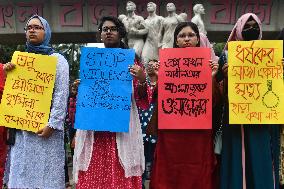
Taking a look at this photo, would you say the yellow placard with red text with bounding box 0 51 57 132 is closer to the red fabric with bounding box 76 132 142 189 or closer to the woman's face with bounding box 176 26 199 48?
the red fabric with bounding box 76 132 142 189

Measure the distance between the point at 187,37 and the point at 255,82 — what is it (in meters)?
0.60

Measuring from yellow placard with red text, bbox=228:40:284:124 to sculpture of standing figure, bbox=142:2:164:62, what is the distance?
5897mm

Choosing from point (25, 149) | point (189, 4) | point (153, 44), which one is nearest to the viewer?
point (25, 149)

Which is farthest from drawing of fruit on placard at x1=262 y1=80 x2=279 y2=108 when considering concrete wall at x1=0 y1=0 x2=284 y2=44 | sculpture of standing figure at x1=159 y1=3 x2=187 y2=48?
concrete wall at x1=0 y1=0 x2=284 y2=44

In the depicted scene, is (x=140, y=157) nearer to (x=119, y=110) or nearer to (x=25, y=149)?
(x=119, y=110)

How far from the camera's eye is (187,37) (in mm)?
3533

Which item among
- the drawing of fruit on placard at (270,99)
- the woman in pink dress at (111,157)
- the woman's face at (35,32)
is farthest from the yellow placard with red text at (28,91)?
the drawing of fruit on placard at (270,99)

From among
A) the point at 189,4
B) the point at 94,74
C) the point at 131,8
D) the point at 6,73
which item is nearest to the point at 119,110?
the point at 94,74

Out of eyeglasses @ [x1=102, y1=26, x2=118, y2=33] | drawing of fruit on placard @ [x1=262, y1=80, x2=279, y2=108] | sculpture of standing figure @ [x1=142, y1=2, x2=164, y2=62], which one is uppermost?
sculpture of standing figure @ [x1=142, y1=2, x2=164, y2=62]

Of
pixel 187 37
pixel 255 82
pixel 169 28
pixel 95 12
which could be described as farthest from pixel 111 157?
pixel 95 12

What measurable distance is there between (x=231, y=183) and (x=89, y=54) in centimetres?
138

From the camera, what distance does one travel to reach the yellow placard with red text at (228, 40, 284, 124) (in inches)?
131

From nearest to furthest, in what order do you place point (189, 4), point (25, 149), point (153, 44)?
point (25, 149), point (153, 44), point (189, 4)

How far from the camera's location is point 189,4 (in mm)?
11977
